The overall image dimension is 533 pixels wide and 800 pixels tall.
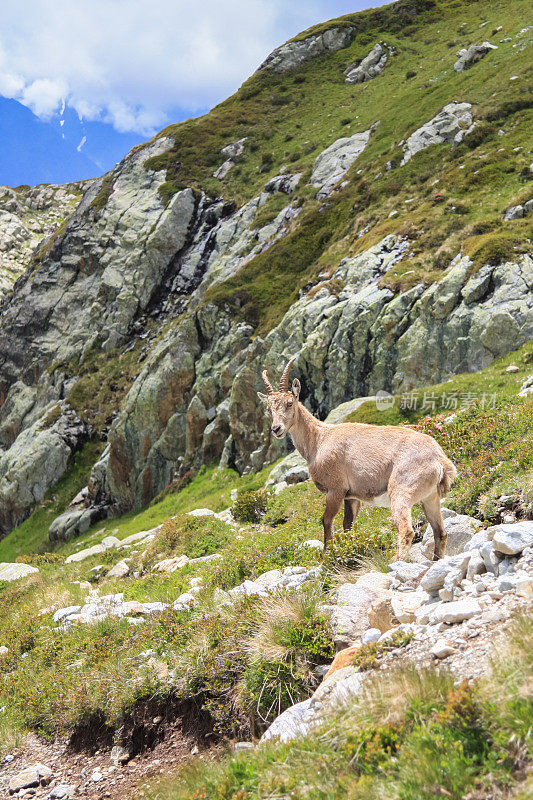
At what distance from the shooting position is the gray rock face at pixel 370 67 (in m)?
79.2

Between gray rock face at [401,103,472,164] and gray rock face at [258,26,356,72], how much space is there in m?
56.5

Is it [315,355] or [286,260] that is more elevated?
[286,260]

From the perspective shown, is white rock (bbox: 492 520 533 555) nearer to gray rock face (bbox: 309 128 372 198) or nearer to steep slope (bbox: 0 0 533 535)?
steep slope (bbox: 0 0 533 535)

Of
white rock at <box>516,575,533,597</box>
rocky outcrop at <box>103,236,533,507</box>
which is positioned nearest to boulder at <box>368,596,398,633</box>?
white rock at <box>516,575,533,597</box>

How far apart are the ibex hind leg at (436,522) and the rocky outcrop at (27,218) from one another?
391 ft

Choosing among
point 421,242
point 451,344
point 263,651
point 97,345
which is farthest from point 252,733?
point 97,345

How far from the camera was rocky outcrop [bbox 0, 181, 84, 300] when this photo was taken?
12144 centimetres

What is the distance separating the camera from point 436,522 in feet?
26.2

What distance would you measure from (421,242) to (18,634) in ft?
97.3

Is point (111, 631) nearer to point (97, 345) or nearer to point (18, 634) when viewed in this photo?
point (18, 634)

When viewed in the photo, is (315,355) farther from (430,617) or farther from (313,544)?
(430,617)

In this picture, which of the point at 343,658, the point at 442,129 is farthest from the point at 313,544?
the point at 442,129

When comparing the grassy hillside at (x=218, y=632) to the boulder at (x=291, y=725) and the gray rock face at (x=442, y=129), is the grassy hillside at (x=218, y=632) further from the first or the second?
the gray rock face at (x=442, y=129)

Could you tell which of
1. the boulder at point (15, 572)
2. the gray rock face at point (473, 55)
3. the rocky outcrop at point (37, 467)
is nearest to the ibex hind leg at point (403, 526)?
the boulder at point (15, 572)
